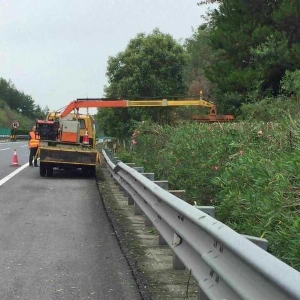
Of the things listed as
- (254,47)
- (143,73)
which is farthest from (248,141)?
(143,73)

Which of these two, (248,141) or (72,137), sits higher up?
(248,141)

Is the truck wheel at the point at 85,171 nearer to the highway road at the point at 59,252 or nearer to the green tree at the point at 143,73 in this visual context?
the highway road at the point at 59,252

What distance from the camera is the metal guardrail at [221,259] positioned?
269 cm

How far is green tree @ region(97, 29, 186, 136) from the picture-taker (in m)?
31.4

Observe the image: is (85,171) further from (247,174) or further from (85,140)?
(247,174)

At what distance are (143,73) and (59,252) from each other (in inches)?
1004

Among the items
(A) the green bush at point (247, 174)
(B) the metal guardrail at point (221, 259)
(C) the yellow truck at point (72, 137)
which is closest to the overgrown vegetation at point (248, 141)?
(A) the green bush at point (247, 174)

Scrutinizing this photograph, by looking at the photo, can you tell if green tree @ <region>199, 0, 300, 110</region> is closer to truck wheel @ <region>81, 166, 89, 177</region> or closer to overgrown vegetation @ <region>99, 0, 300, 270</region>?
overgrown vegetation @ <region>99, 0, 300, 270</region>

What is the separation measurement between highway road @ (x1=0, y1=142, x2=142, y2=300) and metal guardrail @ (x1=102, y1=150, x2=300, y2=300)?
0.72 m

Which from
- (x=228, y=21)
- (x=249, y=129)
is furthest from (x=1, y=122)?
(x=249, y=129)

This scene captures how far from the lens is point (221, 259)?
3.73m

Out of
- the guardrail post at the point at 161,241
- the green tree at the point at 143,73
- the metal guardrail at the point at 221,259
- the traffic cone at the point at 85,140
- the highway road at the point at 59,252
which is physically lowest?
the highway road at the point at 59,252

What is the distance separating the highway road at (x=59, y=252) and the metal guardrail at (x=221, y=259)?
0.72 meters

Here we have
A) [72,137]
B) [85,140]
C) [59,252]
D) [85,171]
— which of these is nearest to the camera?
[59,252]
